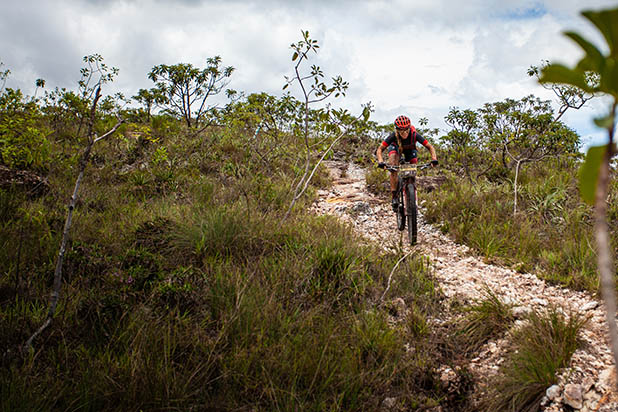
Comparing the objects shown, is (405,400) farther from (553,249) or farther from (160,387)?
(553,249)

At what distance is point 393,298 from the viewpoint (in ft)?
13.6

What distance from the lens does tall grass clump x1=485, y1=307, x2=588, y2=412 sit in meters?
2.60

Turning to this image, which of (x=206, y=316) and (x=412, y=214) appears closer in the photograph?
(x=206, y=316)

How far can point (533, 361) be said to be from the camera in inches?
108

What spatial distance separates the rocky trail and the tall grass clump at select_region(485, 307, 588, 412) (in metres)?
0.08

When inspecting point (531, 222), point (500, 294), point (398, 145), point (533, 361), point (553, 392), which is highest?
point (398, 145)

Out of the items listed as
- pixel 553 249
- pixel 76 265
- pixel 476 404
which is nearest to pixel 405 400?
pixel 476 404

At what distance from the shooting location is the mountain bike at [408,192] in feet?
20.4

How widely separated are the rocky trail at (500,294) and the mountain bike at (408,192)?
34 cm

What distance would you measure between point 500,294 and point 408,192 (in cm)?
255

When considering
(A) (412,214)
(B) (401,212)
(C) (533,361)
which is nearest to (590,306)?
(C) (533,361)

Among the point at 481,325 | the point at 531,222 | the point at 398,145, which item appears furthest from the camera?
the point at 398,145

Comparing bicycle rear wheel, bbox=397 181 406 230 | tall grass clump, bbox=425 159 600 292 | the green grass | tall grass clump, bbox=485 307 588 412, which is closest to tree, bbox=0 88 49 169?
the green grass

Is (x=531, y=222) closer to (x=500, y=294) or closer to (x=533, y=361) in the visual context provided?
(x=500, y=294)
